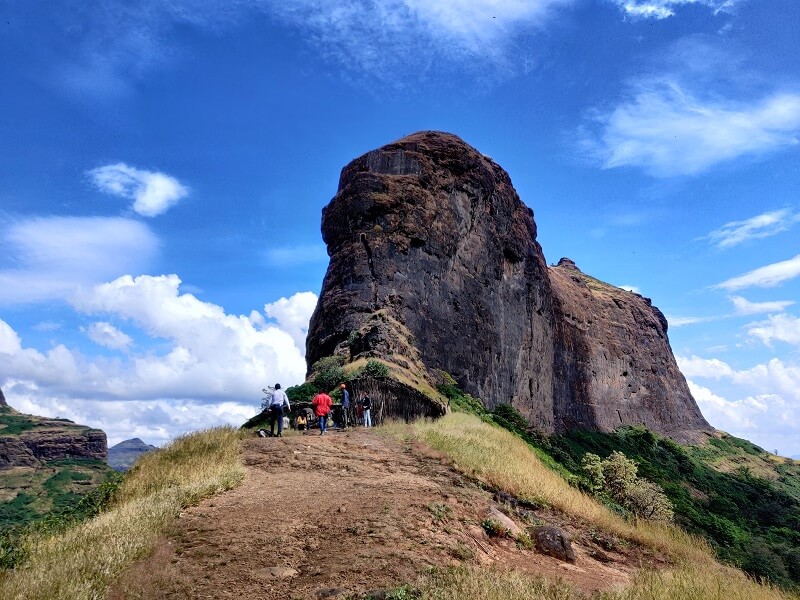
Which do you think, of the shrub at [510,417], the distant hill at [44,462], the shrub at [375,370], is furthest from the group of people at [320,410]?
the distant hill at [44,462]

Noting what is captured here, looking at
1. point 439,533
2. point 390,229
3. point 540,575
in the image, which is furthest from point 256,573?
point 390,229

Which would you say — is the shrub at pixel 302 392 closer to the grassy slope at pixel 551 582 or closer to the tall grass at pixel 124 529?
the grassy slope at pixel 551 582

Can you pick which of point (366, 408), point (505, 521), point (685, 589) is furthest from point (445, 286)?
point (685, 589)

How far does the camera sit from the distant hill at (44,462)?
7572 cm

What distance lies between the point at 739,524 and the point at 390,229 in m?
32.7

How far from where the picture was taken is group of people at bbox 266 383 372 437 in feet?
49.8

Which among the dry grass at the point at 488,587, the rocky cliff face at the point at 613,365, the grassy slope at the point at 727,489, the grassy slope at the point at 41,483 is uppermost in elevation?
the rocky cliff face at the point at 613,365

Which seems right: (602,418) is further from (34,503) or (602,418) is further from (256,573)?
(34,503)

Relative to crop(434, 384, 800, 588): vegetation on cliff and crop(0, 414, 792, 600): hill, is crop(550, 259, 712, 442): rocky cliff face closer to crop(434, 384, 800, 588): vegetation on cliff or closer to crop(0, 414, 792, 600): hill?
crop(434, 384, 800, 588): vegetation on cliff

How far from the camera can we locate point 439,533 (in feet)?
24.5

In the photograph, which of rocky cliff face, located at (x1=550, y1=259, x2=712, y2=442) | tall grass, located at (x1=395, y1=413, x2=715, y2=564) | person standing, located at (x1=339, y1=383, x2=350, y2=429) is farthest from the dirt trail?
rocky cliff face, located at (x1=550, y1=259, x2=712, y2=442)

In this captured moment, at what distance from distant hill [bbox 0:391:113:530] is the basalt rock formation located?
6088 cm

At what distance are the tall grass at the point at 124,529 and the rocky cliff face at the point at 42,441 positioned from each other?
103354 mm

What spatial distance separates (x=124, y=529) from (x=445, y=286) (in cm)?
2733
